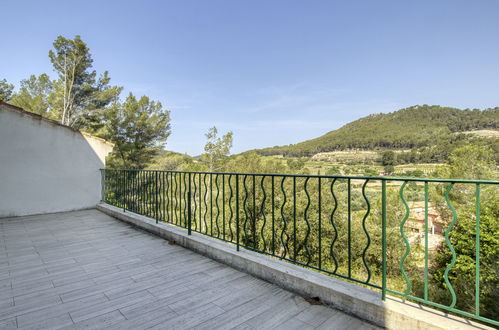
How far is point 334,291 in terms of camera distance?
1.83 meters

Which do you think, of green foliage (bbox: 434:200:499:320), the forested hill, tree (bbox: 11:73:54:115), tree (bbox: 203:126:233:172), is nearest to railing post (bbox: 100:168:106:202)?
green foliage (bbox: 434:200:499:320)

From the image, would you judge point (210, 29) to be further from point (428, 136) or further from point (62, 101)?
point (428, 136)

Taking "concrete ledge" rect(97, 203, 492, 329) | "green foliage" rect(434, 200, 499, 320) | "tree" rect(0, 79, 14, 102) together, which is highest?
"tree" rect(0, 79, 14, 102)

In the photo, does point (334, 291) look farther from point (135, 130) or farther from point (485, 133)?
point (485, 133)

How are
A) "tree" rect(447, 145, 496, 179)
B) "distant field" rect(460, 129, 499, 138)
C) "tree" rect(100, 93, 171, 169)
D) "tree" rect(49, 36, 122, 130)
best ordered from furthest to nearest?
"distant field" rect(460, 129, 499, 138)
"tree" rect(100, 93, 171, 169)
"tree" rect(447, 145, 496, 179)
"tree" rect(49, 36, 122, 130)

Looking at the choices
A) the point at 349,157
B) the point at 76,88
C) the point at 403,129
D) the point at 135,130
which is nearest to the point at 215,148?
the point at 135,130

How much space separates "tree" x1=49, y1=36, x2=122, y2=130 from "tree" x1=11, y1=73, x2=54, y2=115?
7.82 ft

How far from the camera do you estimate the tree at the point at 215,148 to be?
87.7 feet

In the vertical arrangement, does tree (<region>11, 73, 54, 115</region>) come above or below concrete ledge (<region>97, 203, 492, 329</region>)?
above

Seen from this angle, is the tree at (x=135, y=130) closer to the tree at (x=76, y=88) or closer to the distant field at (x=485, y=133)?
the tree at (x=76, y=88)

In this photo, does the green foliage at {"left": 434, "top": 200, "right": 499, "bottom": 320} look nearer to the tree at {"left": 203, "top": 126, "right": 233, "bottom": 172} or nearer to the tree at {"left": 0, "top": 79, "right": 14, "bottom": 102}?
the tree at {"left": 203, "top": 126, "right": 233, "bottom": 172}

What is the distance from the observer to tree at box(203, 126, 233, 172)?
2672cm

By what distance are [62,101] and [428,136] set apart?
5133 cm

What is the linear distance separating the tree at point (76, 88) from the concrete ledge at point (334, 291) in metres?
18.8
